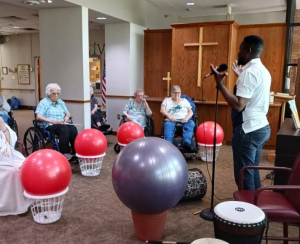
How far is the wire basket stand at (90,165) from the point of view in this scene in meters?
3.78

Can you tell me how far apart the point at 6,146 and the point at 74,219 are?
941 mm

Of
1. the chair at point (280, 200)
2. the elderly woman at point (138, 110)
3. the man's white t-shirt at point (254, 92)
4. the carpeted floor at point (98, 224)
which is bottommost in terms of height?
the carpeted floor at point (98, 224)

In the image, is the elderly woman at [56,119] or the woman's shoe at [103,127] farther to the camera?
the woman's shoe at [103,127]

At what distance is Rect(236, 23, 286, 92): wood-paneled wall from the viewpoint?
568cm

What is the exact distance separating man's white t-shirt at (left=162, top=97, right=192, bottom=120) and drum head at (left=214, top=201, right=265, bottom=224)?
3.17 m

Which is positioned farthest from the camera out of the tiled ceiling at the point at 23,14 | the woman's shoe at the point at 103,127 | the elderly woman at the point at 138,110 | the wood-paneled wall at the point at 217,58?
the woman's shoe at the point at 103,127

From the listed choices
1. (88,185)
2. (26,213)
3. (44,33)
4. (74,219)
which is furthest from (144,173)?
(44,33)

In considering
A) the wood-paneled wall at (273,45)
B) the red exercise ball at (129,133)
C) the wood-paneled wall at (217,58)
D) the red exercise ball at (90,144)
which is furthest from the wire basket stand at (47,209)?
the wood-paneled wall at (273,45)

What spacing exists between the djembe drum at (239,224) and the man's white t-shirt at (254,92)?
2.87ft

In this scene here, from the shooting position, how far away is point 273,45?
226 inches

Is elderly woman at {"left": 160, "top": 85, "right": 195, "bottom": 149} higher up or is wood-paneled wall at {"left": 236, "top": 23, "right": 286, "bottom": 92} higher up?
wood-paneled wall at {"left": 236, "top": 23, "right": 286, "bottom": 92}

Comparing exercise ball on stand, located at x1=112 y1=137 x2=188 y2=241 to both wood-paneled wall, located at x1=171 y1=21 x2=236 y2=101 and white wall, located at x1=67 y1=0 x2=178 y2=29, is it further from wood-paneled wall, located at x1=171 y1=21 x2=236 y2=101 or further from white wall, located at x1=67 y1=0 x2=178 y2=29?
wood-paneled wall, located at x1=171 y1=21 x2=236 y2=101

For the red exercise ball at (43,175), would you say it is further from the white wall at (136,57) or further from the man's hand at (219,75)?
the white wall at (136,57)

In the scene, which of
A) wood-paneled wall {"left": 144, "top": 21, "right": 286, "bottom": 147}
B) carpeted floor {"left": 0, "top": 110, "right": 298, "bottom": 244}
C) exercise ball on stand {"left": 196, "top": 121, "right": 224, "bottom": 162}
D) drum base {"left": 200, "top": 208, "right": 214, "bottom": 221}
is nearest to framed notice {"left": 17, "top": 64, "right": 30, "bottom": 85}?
wood-paneled wall {"left": 144, "top": 21, "right": 286, "bottom": 147}
